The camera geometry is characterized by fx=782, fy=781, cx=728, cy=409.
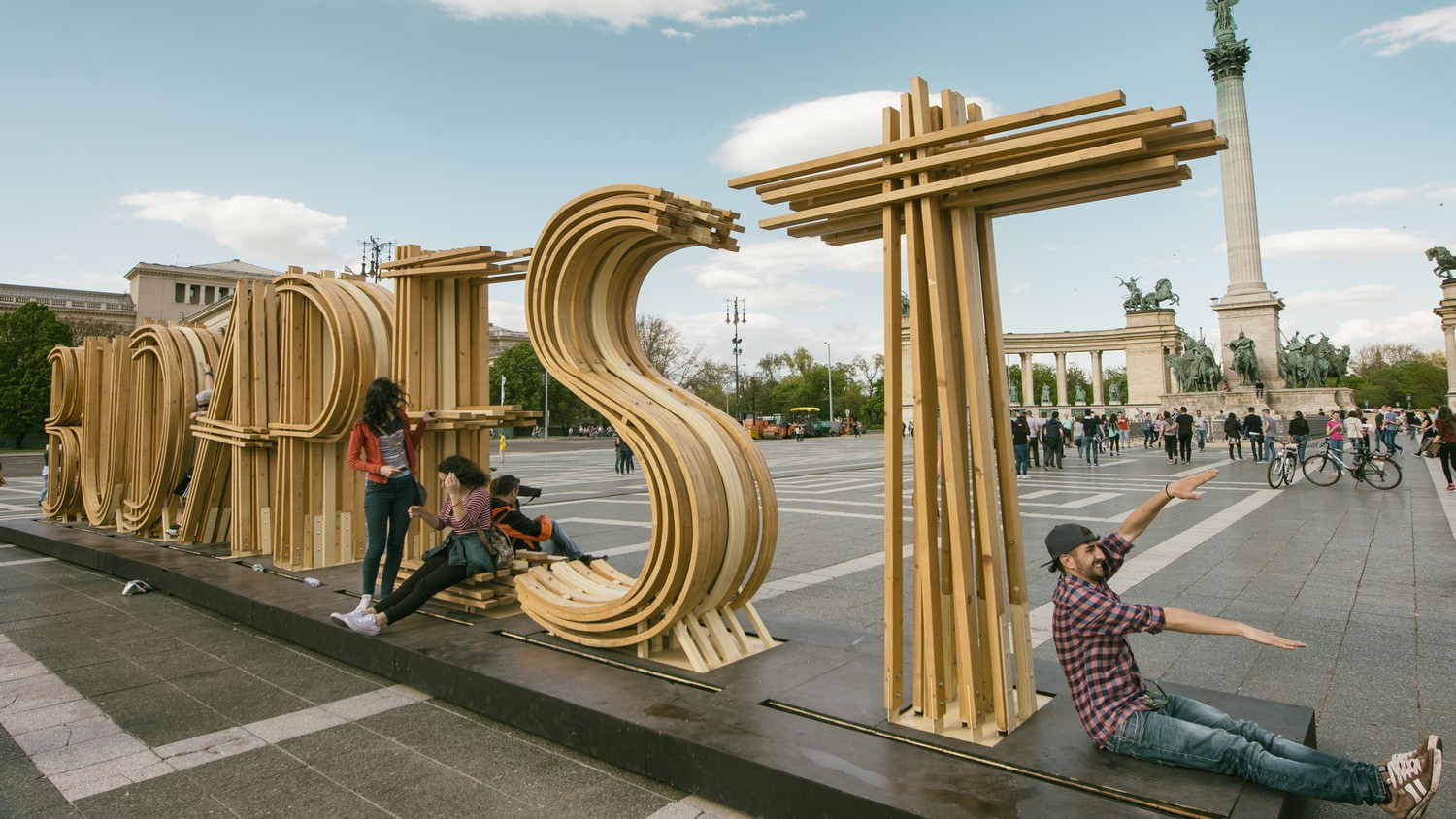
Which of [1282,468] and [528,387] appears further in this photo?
[528,387]

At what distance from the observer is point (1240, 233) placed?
40906mm

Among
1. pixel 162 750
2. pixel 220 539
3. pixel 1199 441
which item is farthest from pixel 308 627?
pixel 1199 441

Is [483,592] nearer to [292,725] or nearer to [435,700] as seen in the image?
[435,700]

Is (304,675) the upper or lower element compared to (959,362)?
lower

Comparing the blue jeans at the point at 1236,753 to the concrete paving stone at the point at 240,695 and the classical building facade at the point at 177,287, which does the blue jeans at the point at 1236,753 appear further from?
the classical building facade at the point at 177,287

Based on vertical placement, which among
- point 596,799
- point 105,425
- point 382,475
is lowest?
point 596,799

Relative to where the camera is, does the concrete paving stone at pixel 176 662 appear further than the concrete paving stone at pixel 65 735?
Yes

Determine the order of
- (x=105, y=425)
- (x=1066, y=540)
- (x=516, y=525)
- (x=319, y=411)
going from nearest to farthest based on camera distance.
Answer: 1. (x=1066, y=540)
2. (x=516, y=525)
3. (x=319, y=411)
4. (x=105, y=425)

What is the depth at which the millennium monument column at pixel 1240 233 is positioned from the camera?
40.5 metres

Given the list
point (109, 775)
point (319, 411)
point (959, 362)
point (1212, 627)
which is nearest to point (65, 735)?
point (109, 775)

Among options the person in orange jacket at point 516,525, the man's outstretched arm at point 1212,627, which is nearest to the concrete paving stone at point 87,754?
the person in orange jacket at point 516,525

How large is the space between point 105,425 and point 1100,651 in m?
12.6

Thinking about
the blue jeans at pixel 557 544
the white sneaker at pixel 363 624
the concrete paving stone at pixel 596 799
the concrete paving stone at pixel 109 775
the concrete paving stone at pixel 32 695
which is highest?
the blue jeans at pixel 557 544

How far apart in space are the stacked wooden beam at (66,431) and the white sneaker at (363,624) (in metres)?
9.06
